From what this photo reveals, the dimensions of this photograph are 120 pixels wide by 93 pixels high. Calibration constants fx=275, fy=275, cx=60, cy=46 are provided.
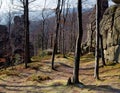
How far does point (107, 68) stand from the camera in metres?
21.0

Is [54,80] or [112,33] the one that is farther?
[112,33]

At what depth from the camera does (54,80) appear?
66.2 ft

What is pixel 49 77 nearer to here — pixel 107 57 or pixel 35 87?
pixel 35 87

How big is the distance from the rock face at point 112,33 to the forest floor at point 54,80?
1.37 m

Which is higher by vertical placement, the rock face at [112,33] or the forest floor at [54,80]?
the rock face at [112,33]

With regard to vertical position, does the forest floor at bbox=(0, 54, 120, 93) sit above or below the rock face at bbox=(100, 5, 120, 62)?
below

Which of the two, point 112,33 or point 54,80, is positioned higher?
point 112,33

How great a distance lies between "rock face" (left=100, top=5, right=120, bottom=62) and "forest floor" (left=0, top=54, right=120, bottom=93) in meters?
1.37

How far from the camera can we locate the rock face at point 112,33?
22.2 metres

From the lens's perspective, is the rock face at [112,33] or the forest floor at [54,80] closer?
the forest floor at [54,80]

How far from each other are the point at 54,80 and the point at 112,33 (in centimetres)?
685

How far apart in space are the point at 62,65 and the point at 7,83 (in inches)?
274

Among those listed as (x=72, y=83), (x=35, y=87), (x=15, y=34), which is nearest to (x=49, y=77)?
(x=35, y=87)

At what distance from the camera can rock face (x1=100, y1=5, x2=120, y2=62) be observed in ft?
72.9
